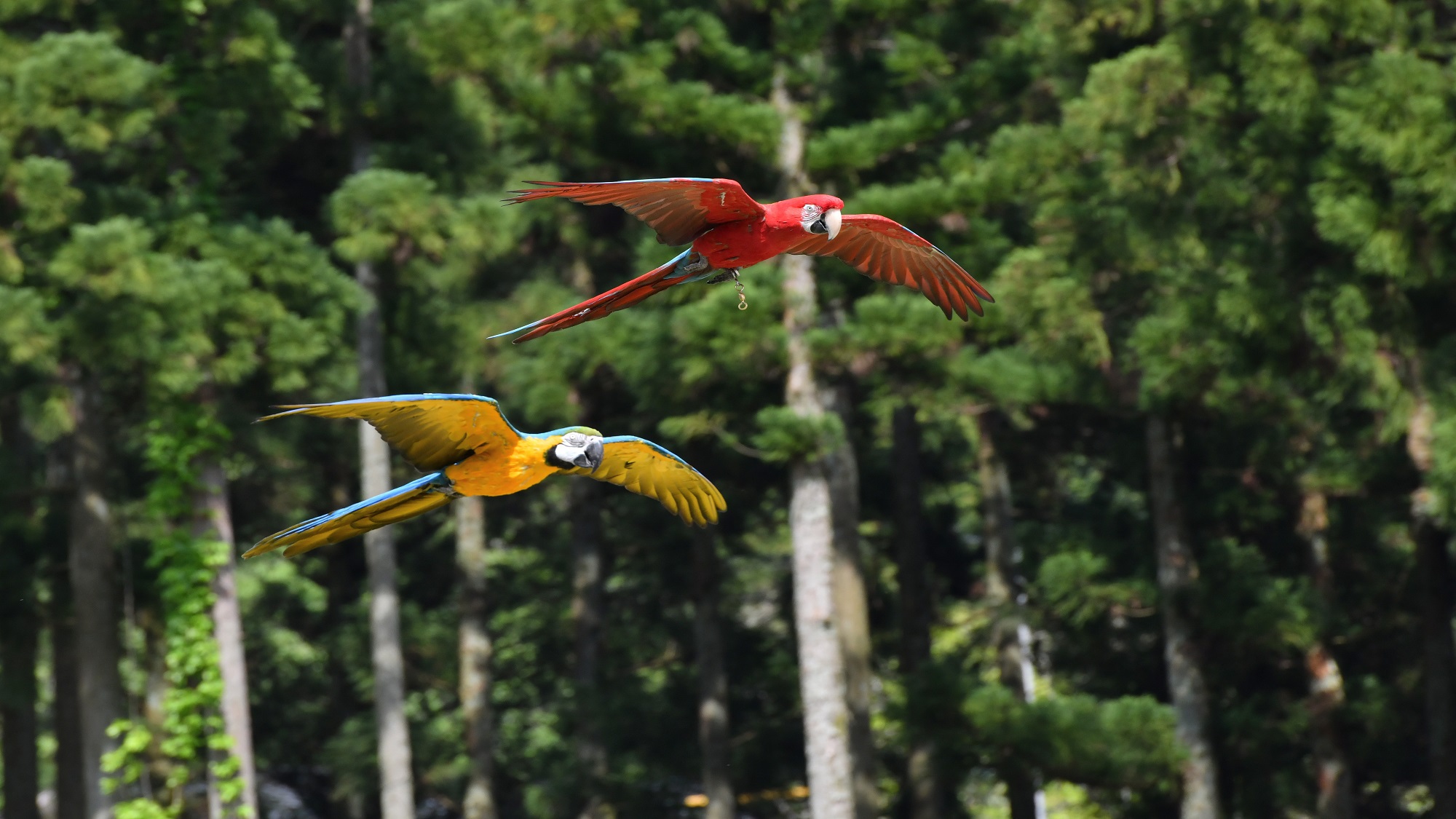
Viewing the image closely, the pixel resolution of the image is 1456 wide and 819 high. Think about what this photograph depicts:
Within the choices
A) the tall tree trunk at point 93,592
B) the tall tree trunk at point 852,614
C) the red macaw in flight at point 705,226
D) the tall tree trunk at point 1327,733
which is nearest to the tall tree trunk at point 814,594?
the tall tree trunk at point 852,614

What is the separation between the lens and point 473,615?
15672 mm

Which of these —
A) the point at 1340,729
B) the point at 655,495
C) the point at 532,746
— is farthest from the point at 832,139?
the point at 532,746

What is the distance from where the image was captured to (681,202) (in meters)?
4.89

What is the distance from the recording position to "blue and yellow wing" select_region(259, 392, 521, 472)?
4570 mm

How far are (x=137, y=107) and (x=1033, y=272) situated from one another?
6617mm

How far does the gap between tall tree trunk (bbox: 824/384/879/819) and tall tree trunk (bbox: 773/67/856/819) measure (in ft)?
7.85

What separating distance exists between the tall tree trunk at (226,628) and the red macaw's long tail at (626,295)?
807 centimetres

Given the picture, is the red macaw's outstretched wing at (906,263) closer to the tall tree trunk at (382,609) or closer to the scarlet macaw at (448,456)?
the scarlet macaw at (448,456)

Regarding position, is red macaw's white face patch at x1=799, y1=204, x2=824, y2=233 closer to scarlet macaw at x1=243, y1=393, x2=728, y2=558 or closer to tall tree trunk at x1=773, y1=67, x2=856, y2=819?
scarlet macaw at x1=243, y1=393, x2=728, y2=558

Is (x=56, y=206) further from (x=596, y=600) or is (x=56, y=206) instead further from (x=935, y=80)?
(x=935, y=80)

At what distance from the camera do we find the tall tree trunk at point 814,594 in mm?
11734

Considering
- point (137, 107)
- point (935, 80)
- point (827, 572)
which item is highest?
point (935, 80)

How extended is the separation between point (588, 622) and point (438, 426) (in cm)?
1151

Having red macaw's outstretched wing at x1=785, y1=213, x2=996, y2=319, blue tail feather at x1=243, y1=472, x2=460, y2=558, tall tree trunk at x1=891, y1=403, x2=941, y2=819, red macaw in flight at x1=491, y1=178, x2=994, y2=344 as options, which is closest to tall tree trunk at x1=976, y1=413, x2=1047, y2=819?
tall tree trunk at x1=891, y1=403, x2=941, y2=819
